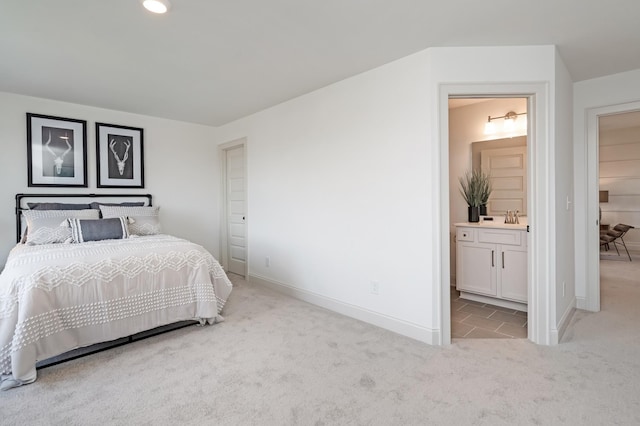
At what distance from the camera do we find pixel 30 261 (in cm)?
245

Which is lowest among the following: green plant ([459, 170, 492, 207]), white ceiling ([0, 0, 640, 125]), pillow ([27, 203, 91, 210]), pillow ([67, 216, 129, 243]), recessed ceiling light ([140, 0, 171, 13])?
pillow ([67, 216, 129, 243])

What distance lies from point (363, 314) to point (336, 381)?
1.12 m

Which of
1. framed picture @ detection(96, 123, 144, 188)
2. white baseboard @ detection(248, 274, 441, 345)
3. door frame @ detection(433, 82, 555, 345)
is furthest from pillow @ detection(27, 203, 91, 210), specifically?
door frame @ detection(433, 82, 555, 345)

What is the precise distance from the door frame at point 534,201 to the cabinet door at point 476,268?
0.93 m

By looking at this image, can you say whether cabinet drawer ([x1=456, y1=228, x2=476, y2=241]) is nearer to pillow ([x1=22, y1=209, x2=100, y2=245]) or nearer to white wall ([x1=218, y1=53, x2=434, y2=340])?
white wall ([x1=218, y1=53, x2=434, y2=340])

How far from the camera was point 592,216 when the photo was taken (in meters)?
3.46

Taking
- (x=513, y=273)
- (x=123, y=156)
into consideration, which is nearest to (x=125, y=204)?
(x=123, y=156)

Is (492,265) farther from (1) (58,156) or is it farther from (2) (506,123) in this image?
(1) (58,156)

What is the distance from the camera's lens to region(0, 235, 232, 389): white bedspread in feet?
7.07

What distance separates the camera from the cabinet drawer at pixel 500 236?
11.2 ft

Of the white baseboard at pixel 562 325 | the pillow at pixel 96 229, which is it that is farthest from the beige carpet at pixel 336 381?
the pillow at pixel 96 229

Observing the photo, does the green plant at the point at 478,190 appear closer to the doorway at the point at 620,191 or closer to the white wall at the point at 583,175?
the white wall at the point at 583,175

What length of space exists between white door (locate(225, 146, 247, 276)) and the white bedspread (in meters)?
1.77

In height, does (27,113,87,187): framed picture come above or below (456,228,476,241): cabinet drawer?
above
